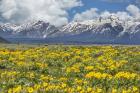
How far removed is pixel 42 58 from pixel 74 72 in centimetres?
702

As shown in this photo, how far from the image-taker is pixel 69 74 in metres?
21.0

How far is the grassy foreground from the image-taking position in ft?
50.9

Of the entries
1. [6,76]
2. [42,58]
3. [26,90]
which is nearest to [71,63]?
[42,58]

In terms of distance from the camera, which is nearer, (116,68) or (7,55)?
(116,68)

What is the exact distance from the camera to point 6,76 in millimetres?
18875

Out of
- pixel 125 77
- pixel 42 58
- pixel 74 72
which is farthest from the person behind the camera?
pixel 42 58

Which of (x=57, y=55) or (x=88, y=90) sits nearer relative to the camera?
(x=88, y=90)

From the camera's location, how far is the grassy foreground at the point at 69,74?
50.9ft

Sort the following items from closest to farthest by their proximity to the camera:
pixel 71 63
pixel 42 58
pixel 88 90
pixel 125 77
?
1. pixel 88 90
2. pixel 125 77
3. pixel 71 63
4. pixel 42 58

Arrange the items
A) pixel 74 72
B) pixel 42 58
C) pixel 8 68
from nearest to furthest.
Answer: pixel 74 72 → pixel 8 68 → pixel 42 58

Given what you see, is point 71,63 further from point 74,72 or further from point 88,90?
point 88,90

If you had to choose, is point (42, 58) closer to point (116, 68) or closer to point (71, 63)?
point (71, 63)

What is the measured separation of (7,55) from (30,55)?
58.2 inches

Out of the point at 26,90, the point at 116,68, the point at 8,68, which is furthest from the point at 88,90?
the point at 8,68
